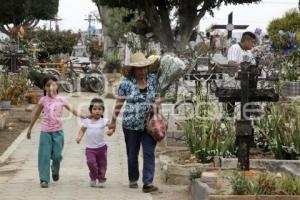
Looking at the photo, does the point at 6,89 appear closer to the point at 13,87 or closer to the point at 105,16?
the point at 13,87

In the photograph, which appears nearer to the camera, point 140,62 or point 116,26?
point 140,62

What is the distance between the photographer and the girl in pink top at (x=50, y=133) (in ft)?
27.8

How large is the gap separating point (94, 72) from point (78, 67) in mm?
3799

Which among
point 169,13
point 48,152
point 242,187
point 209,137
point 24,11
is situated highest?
point 24,11

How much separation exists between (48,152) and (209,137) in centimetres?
204

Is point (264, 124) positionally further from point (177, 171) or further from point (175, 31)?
point (175, 31)

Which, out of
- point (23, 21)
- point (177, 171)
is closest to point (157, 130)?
point (177, 171)

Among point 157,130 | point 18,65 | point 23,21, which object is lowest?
point 157,130

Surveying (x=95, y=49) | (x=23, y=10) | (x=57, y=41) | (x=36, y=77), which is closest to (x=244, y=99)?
(x=36, y=77)

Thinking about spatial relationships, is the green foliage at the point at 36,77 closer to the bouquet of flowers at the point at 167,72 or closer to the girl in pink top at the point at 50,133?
the girl in pink top at the point at 50,133

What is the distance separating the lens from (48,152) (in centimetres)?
854

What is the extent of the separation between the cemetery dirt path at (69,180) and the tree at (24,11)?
3961 centimetres

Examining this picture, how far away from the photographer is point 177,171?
8.54 metres

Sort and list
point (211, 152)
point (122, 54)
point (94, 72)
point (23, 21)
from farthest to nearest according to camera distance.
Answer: point (23, 21) → point (122, 54) → point (94, 72) → point (211, 152)
